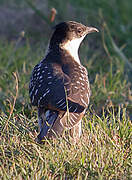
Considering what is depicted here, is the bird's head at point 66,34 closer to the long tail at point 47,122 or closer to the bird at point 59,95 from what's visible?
the bird at point 59,95

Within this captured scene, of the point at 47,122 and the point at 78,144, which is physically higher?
the point at 47,122

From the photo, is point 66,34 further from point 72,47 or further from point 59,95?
point 59,95

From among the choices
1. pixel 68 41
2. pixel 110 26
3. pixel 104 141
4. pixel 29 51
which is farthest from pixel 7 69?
pixel 104 141

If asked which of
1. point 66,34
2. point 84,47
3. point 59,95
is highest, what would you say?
point 66,34

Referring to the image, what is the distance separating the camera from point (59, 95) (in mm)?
3914

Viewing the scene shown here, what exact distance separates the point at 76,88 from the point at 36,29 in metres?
4.45

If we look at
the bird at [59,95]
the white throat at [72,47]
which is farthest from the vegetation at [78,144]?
the white throat at [72,47]

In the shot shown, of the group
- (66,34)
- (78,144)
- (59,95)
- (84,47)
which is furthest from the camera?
(84,47)

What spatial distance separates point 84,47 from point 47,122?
11.5 ft

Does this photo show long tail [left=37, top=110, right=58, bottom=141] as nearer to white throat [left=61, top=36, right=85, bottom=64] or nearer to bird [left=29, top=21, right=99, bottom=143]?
bird [left=29, top=21, right=99, bottom=143]

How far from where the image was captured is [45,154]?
3.63 metres

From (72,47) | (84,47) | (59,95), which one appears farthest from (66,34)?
(84,47)

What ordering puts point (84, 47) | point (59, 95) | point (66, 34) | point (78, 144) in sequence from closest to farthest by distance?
point (78, 144)
point (59, 95)
point (66, 34)
point (84, 47)

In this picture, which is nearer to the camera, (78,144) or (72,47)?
(78,144)
